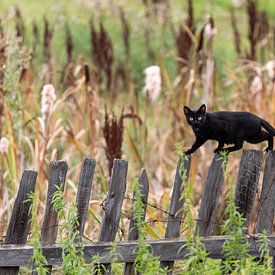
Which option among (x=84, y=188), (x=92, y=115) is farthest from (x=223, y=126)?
(x=92, y=115)

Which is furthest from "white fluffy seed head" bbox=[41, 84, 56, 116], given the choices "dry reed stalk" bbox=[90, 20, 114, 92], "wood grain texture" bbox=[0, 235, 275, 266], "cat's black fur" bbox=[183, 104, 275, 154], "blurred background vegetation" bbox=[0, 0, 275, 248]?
"dry reed stalk" bbox=[90, 20, 114, 92]

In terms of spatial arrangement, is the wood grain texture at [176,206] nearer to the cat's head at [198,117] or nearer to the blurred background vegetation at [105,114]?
the cat's head at [198,117]

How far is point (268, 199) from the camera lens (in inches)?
165

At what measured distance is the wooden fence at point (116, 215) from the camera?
3996 millimetres

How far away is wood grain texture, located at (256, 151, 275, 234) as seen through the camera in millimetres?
4176

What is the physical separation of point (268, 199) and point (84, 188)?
0.86 m

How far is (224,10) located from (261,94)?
32.7 feet

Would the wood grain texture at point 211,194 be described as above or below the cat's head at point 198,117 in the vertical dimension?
below

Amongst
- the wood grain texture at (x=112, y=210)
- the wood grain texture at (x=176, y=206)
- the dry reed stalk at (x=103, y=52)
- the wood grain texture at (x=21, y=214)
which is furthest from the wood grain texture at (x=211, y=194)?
the dry reed stalk at (x=103, y=52)

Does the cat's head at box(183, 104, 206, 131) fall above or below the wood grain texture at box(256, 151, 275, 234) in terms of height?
above

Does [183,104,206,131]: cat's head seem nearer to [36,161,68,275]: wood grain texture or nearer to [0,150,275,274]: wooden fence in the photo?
[0,150,275,274]: wooden fence

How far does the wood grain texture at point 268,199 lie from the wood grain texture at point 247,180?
7 cm

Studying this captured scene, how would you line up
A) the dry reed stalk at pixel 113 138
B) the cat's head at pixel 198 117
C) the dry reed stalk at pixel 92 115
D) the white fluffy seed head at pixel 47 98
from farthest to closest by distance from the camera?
1. the dry reed stalk at pixel 92 115
2. the white fluffy seed head at pixel 47 98
3. the dry reed stalk at pixel 113 138
4. the cat's head at pixel 198 117

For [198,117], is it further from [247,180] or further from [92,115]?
[92,115]
